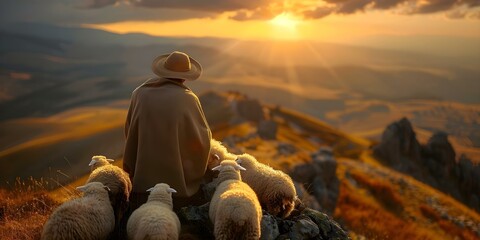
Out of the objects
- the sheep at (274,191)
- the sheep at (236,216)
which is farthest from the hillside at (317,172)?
the sheep at (236,216)

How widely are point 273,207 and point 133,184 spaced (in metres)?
3.46

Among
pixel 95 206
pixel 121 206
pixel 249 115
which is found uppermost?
pixel 95 206

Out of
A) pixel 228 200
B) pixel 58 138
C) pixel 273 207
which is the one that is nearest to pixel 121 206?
pixel 228 200

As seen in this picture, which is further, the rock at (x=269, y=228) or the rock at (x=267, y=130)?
the rock at (x=267, y=130)

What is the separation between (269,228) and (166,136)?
10.4 ft

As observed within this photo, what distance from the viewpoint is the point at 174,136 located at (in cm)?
935

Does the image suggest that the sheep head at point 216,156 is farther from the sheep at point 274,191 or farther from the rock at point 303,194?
the rock at point 303,194

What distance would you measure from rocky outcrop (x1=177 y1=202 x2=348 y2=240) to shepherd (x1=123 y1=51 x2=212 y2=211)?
1199mm

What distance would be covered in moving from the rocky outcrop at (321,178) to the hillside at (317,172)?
4.0 inches

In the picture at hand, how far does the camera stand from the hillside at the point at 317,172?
32562 mm

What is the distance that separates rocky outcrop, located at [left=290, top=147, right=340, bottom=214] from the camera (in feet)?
127

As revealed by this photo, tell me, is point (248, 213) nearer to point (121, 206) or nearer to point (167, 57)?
point (121, 206)

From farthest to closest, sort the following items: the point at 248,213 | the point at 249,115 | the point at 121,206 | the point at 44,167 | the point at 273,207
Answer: the point at 249,115
the point at 44,167
the point at 273,207
the point at 121,206
the point at 248,213

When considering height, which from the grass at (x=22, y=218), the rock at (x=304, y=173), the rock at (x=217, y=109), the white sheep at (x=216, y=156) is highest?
the white sheep at (x=216, y=156)
